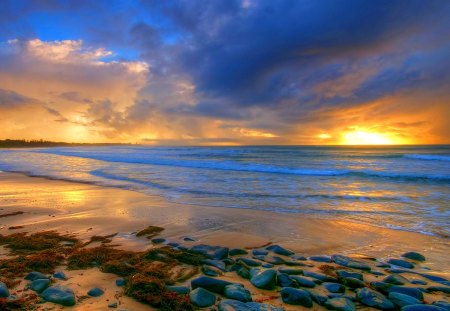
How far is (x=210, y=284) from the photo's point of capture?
10.5 feet

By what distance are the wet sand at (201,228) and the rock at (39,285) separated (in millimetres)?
327

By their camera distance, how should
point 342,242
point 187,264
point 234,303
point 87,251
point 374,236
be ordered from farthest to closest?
point 374,236
point 342,242
point 87,251
point 187,264
point 234,303

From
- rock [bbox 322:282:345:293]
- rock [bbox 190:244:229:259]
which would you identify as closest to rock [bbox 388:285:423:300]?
rock [bbox 322:282:345:293]

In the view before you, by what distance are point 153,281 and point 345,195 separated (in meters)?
A: 9.19

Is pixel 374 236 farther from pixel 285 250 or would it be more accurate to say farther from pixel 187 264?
pixel 187 264

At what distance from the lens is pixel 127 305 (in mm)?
2842

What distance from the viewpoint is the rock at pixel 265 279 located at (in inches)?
130

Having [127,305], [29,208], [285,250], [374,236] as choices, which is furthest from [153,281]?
[29,208]

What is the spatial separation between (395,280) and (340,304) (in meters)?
1.17

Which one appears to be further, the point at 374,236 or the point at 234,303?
the point at 374,236

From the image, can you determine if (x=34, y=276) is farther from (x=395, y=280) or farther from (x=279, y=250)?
(x=395, y=280)

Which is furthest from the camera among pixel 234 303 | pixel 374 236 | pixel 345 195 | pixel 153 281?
pixel 345 195

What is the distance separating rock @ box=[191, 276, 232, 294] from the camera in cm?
316

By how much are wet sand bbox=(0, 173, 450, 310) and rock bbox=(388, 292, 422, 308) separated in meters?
1.59
